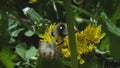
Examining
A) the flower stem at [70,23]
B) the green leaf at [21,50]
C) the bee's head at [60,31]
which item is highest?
the flower stem at [70,23]

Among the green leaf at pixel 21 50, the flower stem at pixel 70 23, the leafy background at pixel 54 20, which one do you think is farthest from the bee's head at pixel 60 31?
the green leaf at pixel 21 50

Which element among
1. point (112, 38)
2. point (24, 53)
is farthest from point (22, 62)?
point (112, 38)

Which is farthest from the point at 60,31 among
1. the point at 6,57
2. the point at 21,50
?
the point at 21,50

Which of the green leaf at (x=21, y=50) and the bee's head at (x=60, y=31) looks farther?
the green leaf at (x=21, y=50)

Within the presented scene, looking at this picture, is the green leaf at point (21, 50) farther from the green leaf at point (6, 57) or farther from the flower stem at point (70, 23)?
the flower stem at point (70, 23)

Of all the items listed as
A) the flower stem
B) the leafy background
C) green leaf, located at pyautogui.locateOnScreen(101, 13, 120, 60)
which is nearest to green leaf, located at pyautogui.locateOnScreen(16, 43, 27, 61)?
the leafy background

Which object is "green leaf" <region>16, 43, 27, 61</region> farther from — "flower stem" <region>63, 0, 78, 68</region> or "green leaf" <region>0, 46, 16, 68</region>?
"flower stem" <region>63, 0, 78, 68</region>

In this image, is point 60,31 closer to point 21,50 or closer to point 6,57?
point 6,57

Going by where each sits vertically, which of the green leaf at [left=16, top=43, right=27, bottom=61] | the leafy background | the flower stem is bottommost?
the green leaf at [left=16, top=43, right=27, bottom=61]
